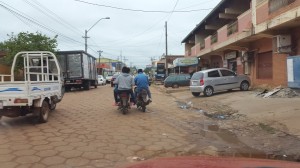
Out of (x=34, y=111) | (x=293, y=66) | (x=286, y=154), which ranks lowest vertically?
(x=286, y=154)

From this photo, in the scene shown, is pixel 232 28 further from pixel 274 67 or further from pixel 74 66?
pixel 74 66

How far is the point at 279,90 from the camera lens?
52.2 ft

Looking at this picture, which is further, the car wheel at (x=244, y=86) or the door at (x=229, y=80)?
the car wheel at (x=244, y=86)

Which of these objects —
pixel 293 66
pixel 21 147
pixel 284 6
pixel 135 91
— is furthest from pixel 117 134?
pixel 284 6

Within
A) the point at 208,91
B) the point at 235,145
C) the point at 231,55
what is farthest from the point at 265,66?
the point at 235,145

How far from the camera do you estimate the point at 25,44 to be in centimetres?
2933

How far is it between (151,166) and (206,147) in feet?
17.0

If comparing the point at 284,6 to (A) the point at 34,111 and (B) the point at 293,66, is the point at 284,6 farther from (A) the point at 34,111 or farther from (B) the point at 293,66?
(A) the point at 34,111

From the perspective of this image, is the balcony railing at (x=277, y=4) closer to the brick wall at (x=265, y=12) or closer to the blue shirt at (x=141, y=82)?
the brick wall at (x=265, y=12)

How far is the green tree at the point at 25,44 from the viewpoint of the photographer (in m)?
29.2

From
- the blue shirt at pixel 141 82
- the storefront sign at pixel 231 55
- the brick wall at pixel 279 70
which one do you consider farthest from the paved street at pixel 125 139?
the storefront sign at pixel 231 55

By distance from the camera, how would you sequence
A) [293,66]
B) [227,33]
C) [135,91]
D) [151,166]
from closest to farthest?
[151,166]
[135,91]
[293,66]
[227,33]

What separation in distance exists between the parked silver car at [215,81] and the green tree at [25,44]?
14058mm

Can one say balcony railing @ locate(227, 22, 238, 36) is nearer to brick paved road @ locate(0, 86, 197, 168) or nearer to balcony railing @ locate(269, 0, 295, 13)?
balcony railing @ locate(269, 0, 295, 13)
